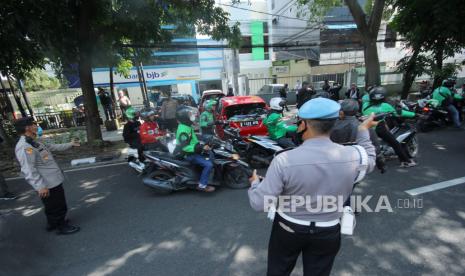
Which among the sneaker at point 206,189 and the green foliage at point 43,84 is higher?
the green foliage at point 43,84

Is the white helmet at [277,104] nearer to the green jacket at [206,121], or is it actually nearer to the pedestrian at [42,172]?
the green jacket at [206,121]

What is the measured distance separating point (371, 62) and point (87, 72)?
10056 millimetres

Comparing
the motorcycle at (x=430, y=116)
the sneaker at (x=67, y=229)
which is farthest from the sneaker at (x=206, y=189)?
the motorcycle at (x=430, y=116)

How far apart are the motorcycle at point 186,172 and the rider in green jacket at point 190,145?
150 mm

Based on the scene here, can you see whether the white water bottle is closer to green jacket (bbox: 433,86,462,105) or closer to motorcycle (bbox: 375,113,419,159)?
motorcycle (bbox: 375,113,419,159)

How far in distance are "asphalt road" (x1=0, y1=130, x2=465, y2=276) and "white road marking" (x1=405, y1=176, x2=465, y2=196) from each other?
11cm

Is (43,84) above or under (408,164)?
above

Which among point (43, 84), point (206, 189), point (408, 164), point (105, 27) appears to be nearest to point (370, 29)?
point (408, 164)

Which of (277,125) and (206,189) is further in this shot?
(277,125)

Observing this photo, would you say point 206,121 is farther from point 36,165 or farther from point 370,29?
point 370,29

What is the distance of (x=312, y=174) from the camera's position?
57.5 inches

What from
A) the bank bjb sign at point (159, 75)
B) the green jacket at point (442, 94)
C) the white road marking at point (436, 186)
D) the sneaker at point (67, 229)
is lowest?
the white road marking at point (436, 186)

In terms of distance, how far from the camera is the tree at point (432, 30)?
26.2 feet

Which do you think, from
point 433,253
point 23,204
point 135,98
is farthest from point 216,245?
point 135,98
